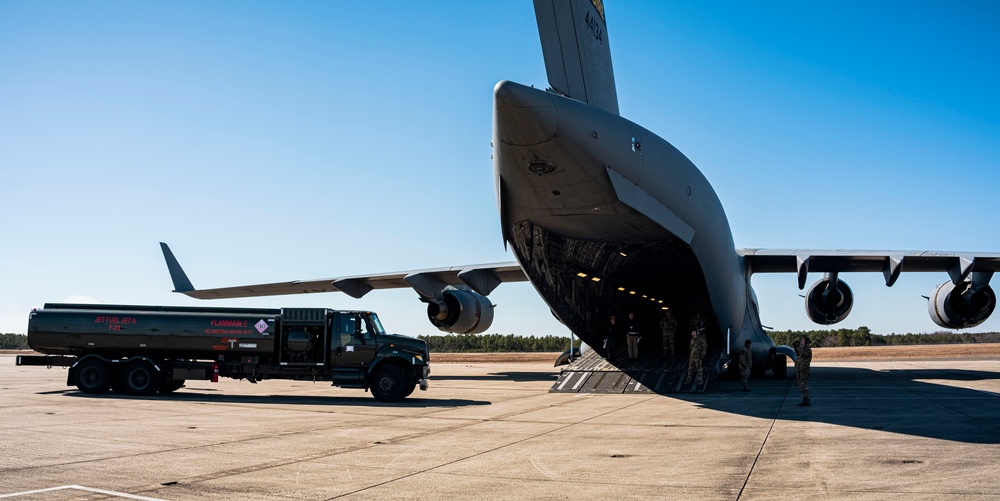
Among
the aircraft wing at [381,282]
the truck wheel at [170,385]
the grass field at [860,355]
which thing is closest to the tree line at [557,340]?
the grass field at [860,355]

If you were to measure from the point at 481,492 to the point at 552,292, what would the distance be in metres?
12.1

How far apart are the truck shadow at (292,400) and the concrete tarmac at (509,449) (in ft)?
0.67

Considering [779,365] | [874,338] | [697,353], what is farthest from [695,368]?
[874,338]

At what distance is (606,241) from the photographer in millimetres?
16766

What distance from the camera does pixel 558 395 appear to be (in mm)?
16594

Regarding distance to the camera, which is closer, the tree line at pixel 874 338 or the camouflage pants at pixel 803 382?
the camouflage pants at pixel 803 382

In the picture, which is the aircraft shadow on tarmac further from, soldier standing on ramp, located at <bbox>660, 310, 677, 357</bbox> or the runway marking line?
the runway marking line

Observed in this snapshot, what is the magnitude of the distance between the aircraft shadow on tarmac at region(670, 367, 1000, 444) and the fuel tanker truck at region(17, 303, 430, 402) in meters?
6.12

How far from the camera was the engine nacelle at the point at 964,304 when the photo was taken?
1895cm

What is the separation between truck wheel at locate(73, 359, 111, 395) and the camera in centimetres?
1681

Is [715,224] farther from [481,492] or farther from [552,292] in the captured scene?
[481,492]

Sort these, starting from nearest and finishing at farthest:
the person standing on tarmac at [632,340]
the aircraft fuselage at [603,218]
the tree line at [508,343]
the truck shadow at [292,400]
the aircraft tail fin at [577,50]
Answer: the aircraft fuselage at [603,218], the aircraft tail fin at [577,50], the truck shadow at [292,400], the person standing on tarmac at [632,340], the tree line at [508,343]

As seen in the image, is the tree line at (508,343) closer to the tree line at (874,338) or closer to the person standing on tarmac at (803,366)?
the tree line at (874,338)


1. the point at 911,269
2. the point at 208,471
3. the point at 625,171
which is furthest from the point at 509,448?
the point at 911,269
